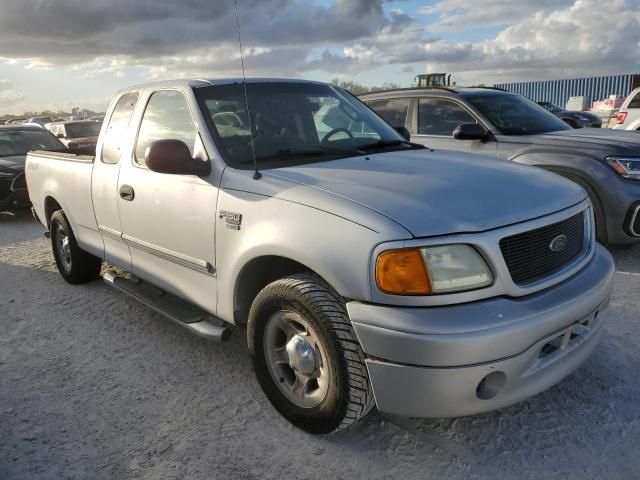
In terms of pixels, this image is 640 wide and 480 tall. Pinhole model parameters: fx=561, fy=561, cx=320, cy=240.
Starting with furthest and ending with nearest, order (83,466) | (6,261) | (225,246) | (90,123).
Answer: (90,123) < (6,261) < (225,246) < (83,466)

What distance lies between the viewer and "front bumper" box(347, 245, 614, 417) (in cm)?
220

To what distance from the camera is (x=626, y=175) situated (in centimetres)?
527

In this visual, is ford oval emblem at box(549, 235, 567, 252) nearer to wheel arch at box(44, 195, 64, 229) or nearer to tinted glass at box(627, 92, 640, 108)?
wheel arch at box(44, 195, 64, 229)

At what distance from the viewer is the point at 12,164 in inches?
380

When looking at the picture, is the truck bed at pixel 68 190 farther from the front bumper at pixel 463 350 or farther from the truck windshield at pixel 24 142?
the truck windshield at pixel 24 142

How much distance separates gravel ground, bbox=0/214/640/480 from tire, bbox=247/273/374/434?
171 millimetres

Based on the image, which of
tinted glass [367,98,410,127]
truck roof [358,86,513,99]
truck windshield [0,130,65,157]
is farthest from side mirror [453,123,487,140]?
truck windshield [0,130,65,157]

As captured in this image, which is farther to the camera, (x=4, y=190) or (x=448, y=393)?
(x=4, y=190)

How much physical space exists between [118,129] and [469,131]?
138 inches

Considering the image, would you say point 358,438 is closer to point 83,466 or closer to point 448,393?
point 448,393

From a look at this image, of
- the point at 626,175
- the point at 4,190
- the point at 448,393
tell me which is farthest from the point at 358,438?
the point at 4,190

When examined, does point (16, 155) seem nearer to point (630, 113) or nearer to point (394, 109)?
point (394, 109)

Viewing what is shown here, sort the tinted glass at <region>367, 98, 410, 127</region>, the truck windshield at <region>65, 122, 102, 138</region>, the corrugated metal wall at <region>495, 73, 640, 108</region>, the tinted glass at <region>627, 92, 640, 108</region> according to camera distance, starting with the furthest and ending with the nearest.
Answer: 1. the corrugated metal wall at <region>495, 73, 640, 108</region>
2. the truck windshield at <region>65, 122, 102, 138</region>
3. the tinted glass at <region>627, 92, 640, 108</region>
4. the tinted glass at <region>367, 98, 410, 127</region>

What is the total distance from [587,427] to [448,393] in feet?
3.19
